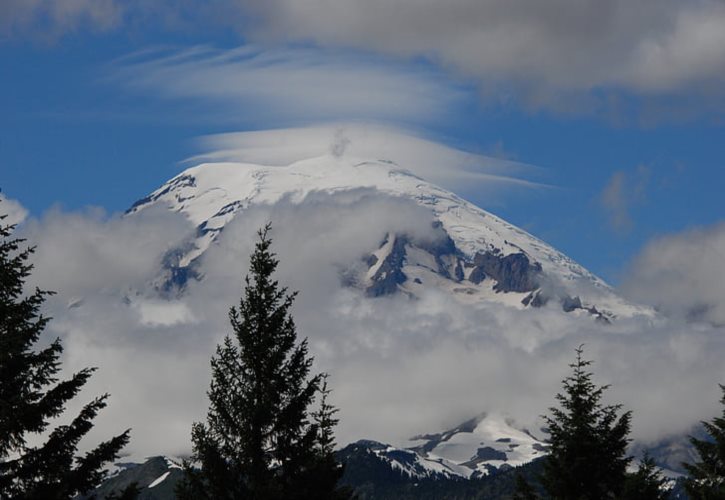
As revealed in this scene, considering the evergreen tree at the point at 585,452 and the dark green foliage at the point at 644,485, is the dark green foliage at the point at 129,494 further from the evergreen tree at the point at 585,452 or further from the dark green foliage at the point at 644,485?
the dark green foliage at the point at 644,485

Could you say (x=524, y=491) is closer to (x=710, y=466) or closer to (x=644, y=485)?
(x=644, y=485)

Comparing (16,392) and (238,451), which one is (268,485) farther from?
(16,392)

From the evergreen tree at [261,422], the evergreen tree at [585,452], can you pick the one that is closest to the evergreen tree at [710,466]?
the evergreen tree at [585,452]

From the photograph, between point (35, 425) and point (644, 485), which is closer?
point (35, 425)

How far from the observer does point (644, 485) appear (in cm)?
5741

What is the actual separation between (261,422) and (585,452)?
14483 millimetres

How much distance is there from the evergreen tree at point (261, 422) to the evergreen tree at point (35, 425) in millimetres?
7237

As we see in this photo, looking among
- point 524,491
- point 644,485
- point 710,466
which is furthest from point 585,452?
point 710,466

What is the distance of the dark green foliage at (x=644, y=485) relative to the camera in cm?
5594

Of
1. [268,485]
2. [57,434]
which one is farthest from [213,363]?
[57,434]

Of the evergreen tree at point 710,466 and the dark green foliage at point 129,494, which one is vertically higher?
the evergreen tree at point 710,466

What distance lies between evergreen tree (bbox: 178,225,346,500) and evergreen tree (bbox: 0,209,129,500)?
724cm

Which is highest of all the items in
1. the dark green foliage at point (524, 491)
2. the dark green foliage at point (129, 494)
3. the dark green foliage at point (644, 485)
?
the dark green foliage at point (644, 485)

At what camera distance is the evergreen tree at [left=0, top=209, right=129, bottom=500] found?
38.8m
